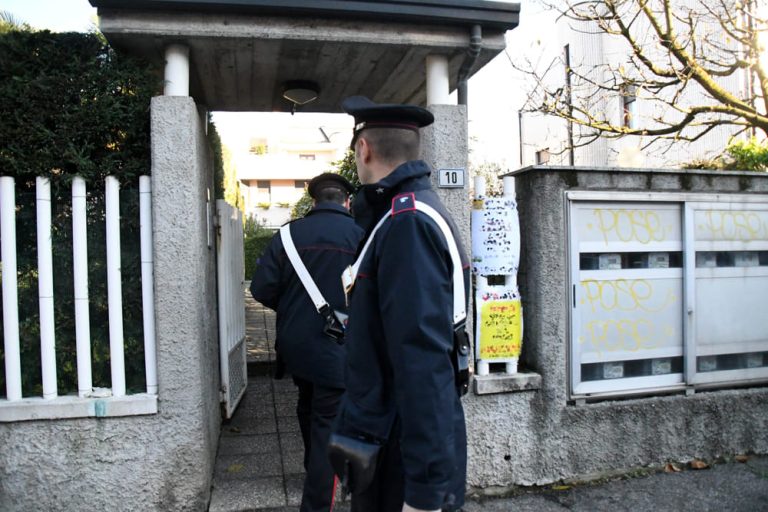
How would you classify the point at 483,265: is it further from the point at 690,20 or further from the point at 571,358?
the point at 690,20

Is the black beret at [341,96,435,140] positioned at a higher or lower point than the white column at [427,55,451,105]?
lower

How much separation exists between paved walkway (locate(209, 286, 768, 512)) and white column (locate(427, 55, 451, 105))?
2.83 meters

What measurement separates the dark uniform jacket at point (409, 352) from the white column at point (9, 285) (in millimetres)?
2515

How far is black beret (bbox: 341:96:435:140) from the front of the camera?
208 centimetres

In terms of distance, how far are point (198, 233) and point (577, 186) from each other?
2.68 meters

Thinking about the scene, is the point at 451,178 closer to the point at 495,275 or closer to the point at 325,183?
the point at 495,275

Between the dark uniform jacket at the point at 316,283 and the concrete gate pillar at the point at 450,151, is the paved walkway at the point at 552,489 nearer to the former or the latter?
the dark uniform jacket at the point at 316,283

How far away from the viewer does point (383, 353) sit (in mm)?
1912

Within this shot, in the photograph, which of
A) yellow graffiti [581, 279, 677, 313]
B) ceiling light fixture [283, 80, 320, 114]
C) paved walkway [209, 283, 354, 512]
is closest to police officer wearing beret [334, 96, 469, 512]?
paved walkway [209, 283, 354, 512]

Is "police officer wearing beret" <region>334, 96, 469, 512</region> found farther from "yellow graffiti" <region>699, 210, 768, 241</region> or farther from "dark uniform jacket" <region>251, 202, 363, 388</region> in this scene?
"yellow graffiti" <region>699, 210, 768, 241</region>

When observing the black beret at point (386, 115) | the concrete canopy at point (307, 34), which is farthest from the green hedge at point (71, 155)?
the black beret at point (386, 115)

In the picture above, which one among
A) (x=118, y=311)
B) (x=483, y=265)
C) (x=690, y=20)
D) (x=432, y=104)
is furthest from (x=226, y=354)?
(x=690, y=20)

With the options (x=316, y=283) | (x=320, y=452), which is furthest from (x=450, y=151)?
(x=320, y=452)

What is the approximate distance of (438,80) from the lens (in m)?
4.16
